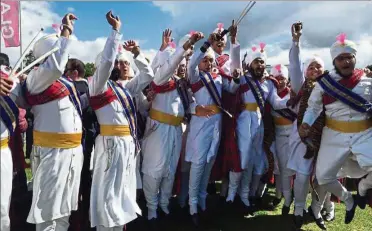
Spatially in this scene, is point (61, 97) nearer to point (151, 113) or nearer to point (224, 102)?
point (151, 113)

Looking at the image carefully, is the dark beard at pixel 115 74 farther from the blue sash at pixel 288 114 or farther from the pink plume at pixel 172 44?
the blue sash at pixel 288 114

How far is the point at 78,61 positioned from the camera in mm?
4730

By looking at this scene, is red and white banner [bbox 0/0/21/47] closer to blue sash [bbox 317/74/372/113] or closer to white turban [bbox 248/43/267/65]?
white turban [bbox 248/43/267/65]

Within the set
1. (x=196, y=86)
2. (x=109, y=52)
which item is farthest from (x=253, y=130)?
(x=109, y=52)

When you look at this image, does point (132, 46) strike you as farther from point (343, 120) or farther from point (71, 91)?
point (343, 120)

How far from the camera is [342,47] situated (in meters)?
4.51

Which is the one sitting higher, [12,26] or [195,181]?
[12,26]

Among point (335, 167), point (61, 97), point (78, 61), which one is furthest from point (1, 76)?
point (335, 167)

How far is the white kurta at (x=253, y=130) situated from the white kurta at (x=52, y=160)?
2455 millimetres

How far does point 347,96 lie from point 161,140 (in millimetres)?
2118

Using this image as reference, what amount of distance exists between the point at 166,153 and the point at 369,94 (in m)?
2.33

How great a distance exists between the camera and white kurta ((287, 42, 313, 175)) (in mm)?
5086

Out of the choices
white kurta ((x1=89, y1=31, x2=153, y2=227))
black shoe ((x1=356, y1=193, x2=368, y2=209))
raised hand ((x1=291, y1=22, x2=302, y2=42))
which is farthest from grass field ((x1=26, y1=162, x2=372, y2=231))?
raised hand ((x1=291, y1=22, x2=302, y2=42))

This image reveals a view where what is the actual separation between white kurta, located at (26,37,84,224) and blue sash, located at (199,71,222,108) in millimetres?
2000
